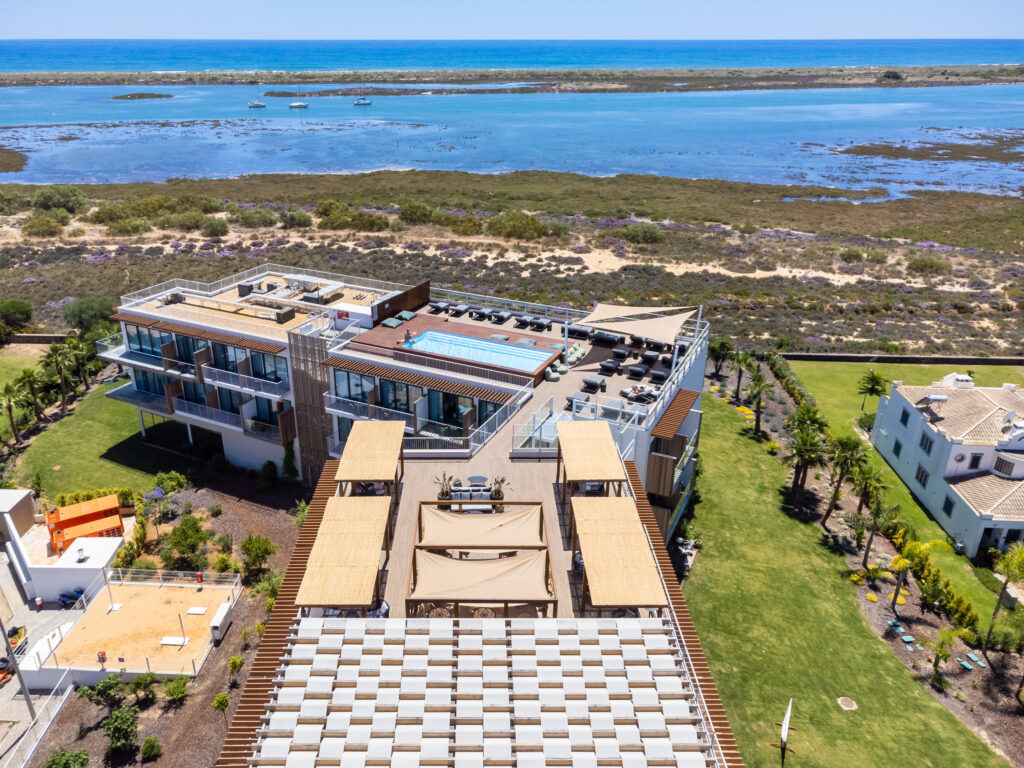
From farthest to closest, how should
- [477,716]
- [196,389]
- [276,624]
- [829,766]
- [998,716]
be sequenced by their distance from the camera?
1. [196,389]
2. [998,716]
3. [829,766]
4. [276,624]
5. [477,716]

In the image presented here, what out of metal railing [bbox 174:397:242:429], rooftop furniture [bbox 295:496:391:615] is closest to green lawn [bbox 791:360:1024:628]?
rooftop furniture [bbox 295:496:391:615]

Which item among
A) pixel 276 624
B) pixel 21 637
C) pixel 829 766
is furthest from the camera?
pixel 21 637

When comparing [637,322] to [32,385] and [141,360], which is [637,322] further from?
[32,385]

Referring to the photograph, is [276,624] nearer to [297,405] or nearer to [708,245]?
[297,405]

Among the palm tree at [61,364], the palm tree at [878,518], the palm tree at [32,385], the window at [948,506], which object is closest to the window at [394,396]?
the palm tree at [878,518]

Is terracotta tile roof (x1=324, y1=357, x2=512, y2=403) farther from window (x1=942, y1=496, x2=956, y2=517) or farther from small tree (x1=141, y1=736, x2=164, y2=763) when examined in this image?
window (x1=942, y1=496, x2=956, y2=517)

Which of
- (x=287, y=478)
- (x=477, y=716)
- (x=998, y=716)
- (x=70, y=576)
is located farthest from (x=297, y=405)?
(x=998, y=716)

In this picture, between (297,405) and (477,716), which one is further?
(297,405)
